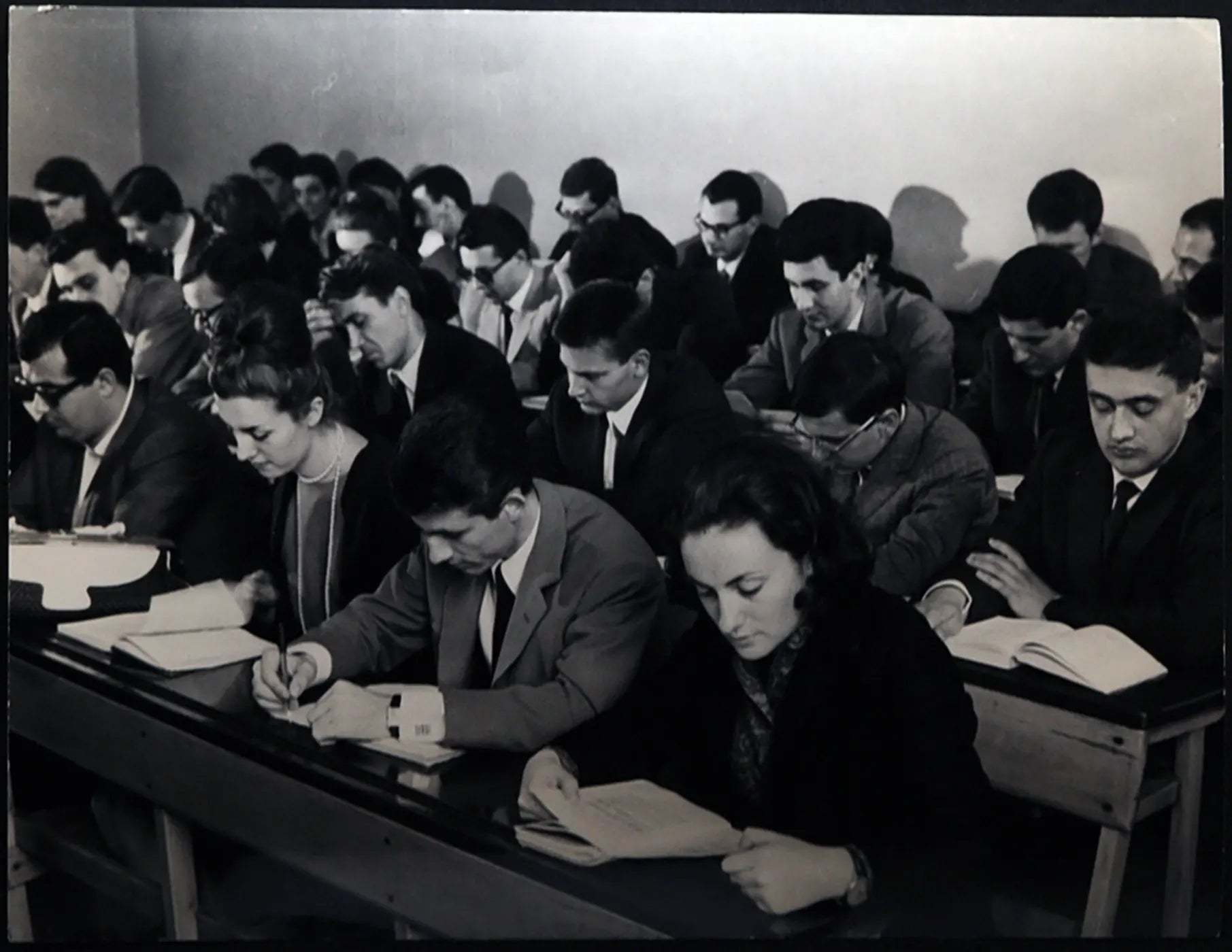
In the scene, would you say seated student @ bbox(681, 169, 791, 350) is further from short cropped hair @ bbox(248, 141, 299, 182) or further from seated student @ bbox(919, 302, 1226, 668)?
short cropped hair @ bbox(248, 141, 299, 182)

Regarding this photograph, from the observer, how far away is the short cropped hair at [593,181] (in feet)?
8.92

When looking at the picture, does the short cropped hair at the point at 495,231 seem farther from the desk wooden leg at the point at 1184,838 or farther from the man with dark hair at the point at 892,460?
the desk wooden leg at the point at 1184,838

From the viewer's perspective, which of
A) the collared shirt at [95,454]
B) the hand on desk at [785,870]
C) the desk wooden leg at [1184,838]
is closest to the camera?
the hand on desk at [785,870]

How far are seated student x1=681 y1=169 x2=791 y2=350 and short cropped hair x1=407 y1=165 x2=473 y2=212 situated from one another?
45 cm

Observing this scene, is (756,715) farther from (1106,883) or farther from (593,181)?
(593,181)

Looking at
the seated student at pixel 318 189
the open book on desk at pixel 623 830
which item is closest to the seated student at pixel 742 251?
the seated student at pixel 318 189

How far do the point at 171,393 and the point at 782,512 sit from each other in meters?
1.22

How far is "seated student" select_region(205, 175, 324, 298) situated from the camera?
2.75 meters

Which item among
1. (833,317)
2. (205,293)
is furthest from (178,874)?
(833,317)

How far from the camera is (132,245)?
2770mm

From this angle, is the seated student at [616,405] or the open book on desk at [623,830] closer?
the open book on desk at [623,830]

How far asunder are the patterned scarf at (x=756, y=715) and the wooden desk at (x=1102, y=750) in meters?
0.34

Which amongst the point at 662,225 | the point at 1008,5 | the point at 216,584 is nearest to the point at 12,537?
the point at 216,584

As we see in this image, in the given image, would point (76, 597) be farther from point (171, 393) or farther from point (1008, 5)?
point (1008, 5)
